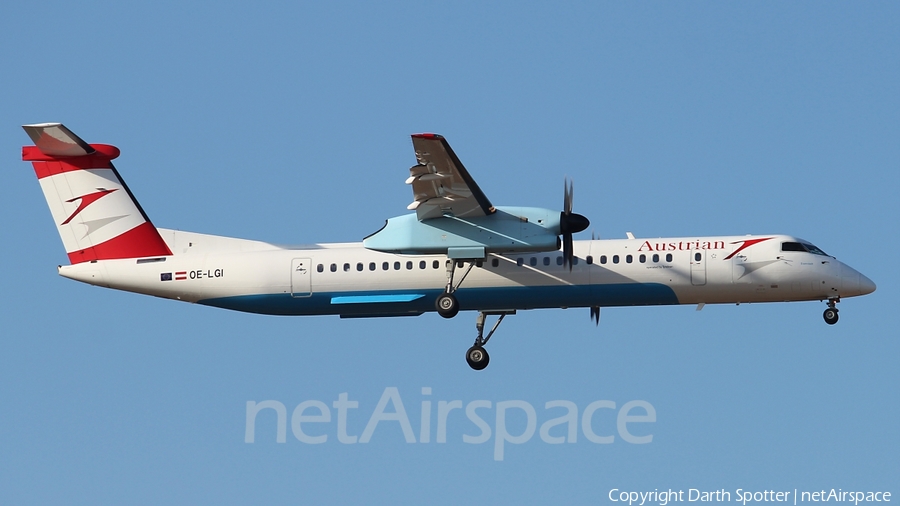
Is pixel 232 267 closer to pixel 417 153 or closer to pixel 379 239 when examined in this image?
pixel 379 239

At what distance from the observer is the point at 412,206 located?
25484 millimetres

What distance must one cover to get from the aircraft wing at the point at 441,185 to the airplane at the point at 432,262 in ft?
0.14

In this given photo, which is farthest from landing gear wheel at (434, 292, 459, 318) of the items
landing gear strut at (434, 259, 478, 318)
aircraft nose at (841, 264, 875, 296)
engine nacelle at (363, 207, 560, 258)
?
aircraft nose at (841, 264, 875, 296)

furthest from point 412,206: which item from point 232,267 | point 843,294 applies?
point 843,294

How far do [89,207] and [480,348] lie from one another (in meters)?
10.1

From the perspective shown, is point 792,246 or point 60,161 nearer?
point 792,246

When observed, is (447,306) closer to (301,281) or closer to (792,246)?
(301,281)

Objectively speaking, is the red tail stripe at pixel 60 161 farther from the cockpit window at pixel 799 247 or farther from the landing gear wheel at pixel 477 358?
the cockpit window at pixel 799 247

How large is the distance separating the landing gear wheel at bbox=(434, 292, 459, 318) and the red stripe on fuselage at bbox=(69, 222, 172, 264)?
7.05 meters

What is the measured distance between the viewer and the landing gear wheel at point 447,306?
87.8 ft

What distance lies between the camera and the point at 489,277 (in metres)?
27.5

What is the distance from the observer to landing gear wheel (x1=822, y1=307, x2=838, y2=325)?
2709 centimetres

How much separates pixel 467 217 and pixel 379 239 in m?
1.97

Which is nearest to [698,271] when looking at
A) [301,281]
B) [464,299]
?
[464,299]
